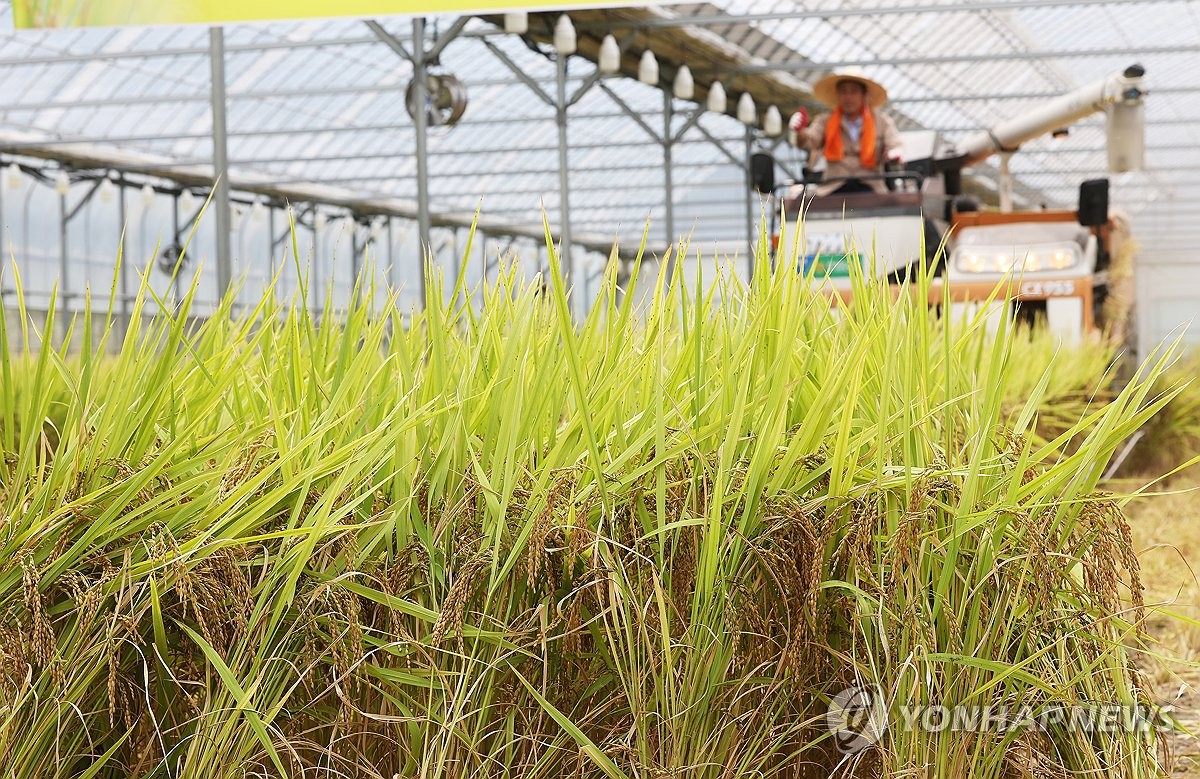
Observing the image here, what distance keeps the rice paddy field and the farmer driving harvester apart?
5.02 metres

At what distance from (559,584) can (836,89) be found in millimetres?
5597

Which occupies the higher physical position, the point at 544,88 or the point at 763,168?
the point at 544,88

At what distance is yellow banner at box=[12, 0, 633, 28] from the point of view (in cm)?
355

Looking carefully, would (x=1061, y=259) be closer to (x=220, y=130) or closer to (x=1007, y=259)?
(x=1007, y=259)

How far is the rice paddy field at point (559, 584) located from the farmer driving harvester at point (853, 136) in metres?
5.02

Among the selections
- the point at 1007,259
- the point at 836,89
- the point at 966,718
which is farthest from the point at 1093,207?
the point at 966,718

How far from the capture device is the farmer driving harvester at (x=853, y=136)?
6270 mm

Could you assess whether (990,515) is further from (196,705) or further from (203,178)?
(203,178)

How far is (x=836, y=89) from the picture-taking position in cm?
649

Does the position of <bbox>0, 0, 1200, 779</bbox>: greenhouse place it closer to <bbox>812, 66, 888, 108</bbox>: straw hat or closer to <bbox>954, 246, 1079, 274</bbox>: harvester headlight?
<bbox>954, 246, 1079, 274</bbox>: harvester headlight

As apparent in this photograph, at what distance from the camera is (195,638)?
1175mm

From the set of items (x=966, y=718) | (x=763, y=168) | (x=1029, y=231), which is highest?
(x=763, y=168)

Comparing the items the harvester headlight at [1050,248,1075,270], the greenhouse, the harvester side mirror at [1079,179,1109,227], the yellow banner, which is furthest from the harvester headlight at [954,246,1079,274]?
the greenhouse

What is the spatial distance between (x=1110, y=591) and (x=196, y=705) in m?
0.98
